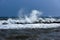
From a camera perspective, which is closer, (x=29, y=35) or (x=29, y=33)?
(x=29, y=35)

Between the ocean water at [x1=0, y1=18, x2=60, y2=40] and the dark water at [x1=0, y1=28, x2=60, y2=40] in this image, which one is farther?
the ocean water at [x1=0, y1=18, x2=60, y2=40]

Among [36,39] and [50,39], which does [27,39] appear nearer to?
[36,39]

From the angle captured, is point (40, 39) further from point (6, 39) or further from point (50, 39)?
point (6, 39)

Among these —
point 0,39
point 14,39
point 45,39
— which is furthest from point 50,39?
point 0,39

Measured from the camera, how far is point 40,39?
16.2 m

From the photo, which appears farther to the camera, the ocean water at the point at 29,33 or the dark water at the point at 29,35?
the ocean water at the point at 29,33

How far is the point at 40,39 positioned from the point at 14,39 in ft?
6.83

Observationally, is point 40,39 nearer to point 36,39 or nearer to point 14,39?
point 36,39

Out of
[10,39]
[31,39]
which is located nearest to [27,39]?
[31,39]

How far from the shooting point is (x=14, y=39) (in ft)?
53.7

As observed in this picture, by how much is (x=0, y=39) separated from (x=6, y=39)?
0.50 m

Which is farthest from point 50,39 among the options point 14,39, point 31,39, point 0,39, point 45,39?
point 0,39

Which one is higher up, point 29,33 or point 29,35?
point 29,33

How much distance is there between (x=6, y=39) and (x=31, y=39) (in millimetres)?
2010
